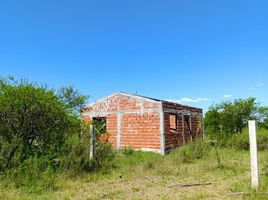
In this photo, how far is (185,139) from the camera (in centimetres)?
2106

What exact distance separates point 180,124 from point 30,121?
1285cm

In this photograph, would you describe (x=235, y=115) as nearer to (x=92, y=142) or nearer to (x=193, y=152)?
(x=193, y=152)

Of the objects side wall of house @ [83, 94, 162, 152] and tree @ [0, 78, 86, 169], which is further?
side wall of house @ [83, 94, 162, 152]

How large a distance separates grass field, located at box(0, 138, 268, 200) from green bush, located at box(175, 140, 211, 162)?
223cm

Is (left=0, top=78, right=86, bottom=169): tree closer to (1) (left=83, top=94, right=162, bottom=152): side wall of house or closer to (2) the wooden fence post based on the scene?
(2) the wooden fence post

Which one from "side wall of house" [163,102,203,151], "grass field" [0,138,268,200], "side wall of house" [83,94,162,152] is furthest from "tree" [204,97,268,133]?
"grass field" [0,138,268,200]

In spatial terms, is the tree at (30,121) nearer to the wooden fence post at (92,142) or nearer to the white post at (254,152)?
the wooden fence post at (92,142)

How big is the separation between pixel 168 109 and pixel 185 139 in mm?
3468

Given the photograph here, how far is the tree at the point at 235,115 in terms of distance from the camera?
69.6 feet

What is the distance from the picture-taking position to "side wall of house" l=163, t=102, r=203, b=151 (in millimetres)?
18609

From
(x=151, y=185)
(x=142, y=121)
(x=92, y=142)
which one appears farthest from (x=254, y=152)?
(x=142, y=121)

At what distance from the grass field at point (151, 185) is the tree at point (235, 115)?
10.6 meters

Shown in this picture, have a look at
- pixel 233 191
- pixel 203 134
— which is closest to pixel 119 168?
pixel 233 191

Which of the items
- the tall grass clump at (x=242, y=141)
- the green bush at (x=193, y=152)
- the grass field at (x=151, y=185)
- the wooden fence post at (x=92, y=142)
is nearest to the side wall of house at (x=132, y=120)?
the green bush at (x=193, y=152)
